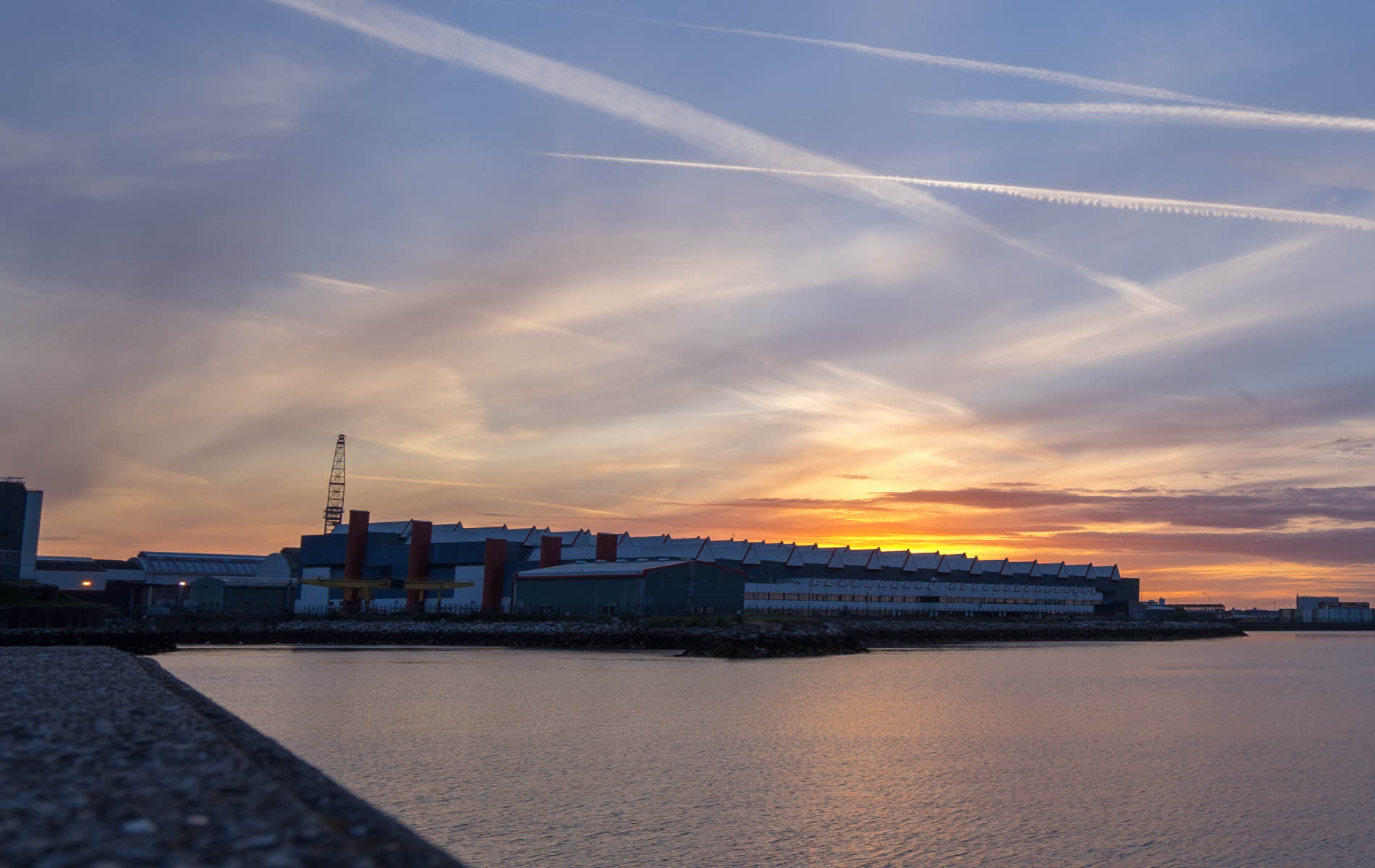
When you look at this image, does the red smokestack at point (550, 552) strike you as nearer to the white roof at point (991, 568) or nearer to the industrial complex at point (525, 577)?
the industrial complex at point (525, 577)

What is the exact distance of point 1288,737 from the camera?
1399 inches

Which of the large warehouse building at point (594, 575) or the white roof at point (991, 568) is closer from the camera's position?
the large warehouse building at point (594, 575)

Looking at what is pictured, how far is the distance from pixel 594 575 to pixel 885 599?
134 ft

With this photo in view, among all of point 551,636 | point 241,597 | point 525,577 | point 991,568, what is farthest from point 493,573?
point 991,568

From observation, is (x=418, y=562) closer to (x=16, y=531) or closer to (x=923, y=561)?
(x=16, y=531)

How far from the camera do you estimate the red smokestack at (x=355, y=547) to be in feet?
350

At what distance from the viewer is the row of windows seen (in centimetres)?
10456

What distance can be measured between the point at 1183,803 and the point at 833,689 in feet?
84.1

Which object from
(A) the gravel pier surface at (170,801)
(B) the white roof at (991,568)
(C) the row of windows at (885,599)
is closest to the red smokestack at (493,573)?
(C) the row of windows at (885,599)

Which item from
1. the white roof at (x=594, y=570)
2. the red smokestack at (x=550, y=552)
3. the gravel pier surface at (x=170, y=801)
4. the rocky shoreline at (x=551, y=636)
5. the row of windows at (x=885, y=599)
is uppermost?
the red smokestack at (x=550, y=552)

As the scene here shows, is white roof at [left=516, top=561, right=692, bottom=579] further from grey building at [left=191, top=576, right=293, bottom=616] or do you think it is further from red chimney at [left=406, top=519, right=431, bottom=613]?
grey building at [left=191, top=576, right=293, bottom=616]

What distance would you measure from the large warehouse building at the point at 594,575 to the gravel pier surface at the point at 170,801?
75.6m

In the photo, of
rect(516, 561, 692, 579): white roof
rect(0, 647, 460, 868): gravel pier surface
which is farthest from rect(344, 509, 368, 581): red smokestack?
rect(0, 647, 460, 868): gravel pier surface

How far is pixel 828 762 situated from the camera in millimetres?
28891
